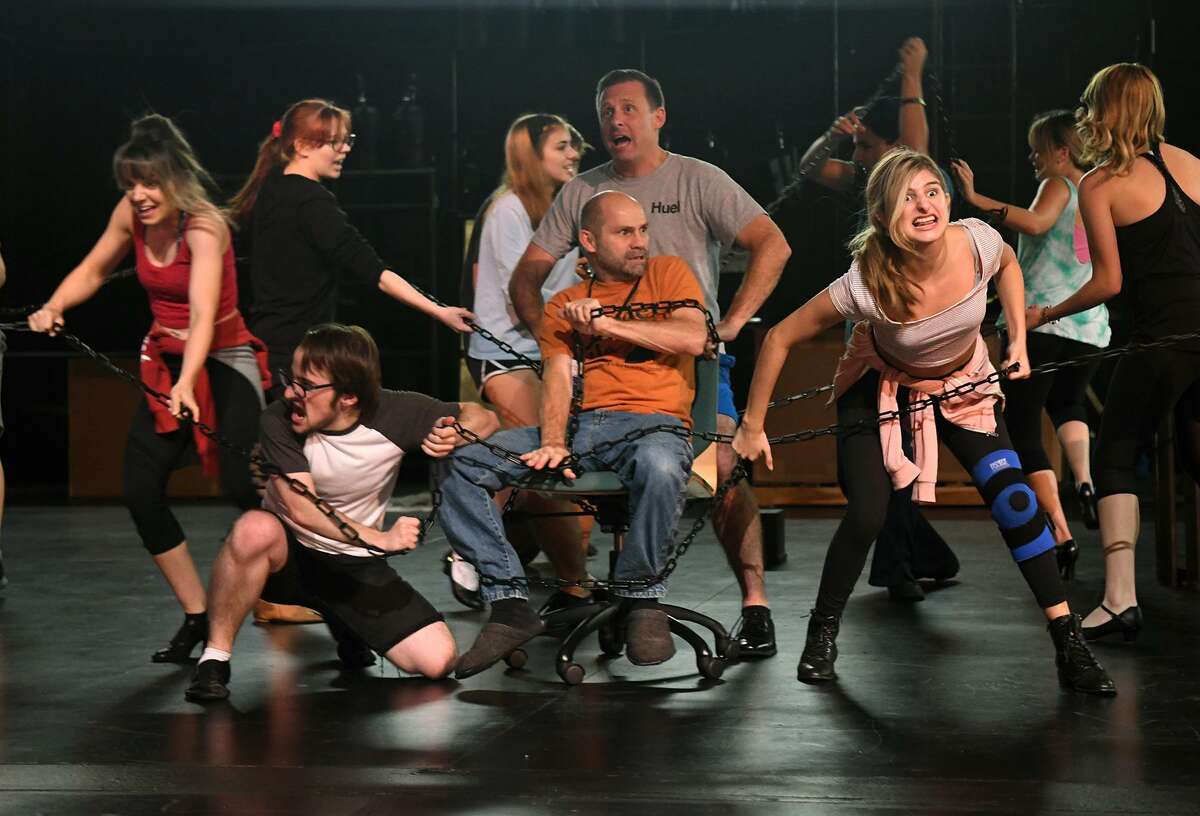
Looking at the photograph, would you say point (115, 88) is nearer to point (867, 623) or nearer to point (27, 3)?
point (27, 3)

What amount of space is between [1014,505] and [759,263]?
98 centimetres

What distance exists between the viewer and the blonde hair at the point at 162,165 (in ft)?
13.2

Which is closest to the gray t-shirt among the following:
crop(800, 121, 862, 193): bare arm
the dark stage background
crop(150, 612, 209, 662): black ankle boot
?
crop(800, 121, 862, 193): bare arm

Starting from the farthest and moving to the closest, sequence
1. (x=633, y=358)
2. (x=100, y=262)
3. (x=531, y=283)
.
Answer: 1. (x=531, y=283)
2. (x=100, y=262)
3. (x=633, y=358)

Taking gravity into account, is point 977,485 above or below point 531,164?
below

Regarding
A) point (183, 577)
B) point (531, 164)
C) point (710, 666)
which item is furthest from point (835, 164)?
point (183, 577)

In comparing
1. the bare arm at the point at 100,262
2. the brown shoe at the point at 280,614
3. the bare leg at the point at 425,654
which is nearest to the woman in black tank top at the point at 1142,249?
the bare leg at the point at 425,654

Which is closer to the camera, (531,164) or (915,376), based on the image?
(915,376)

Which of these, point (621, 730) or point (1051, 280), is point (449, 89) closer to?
point (1051, 280)

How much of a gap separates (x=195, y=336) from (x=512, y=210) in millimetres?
1427

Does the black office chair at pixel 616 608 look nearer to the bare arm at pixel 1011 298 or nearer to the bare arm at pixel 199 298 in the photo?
the bare arm at pixel 1011 298

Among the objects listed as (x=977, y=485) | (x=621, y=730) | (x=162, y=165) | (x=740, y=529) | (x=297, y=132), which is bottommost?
(x=621, y=730)

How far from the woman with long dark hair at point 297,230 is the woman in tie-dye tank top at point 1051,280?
1.97m

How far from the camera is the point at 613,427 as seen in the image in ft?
12.7
